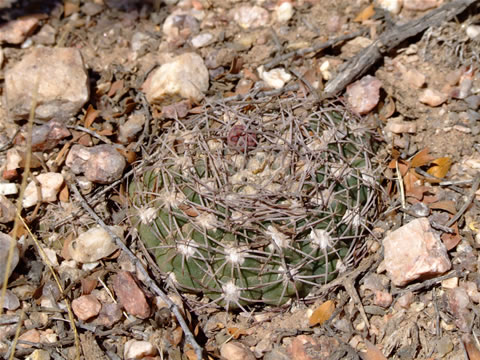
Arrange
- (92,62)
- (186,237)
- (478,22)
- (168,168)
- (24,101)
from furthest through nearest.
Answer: (92,62), (478,22), (24,101), (168,168), (186,237)

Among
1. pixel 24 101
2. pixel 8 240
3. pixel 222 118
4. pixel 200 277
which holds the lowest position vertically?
pixel 200 277

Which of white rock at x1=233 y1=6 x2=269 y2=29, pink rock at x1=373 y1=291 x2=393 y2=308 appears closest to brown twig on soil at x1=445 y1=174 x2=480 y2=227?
pink rock at x1=373 y1=291 x2=393 y2=308

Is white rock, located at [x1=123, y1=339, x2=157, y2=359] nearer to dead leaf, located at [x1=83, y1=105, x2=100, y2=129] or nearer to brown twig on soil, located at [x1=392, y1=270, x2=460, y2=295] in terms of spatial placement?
brown twig on soil, located at [x1=392, y1=270, x2=460, y2=295]

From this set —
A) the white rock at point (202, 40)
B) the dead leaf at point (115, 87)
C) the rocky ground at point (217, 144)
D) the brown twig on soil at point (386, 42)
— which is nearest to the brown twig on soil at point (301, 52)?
the rocky ground at point (217, 144)

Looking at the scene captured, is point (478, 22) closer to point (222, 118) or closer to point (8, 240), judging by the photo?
point (222, 118)

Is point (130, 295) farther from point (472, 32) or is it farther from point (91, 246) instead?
point (472, 32)

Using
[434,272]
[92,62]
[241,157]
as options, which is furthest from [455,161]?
[92,62]

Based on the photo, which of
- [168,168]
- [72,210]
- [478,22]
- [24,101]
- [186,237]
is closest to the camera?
[186,237]

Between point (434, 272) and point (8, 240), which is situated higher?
point (8, 240)

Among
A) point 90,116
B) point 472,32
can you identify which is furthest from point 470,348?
point 90,116
